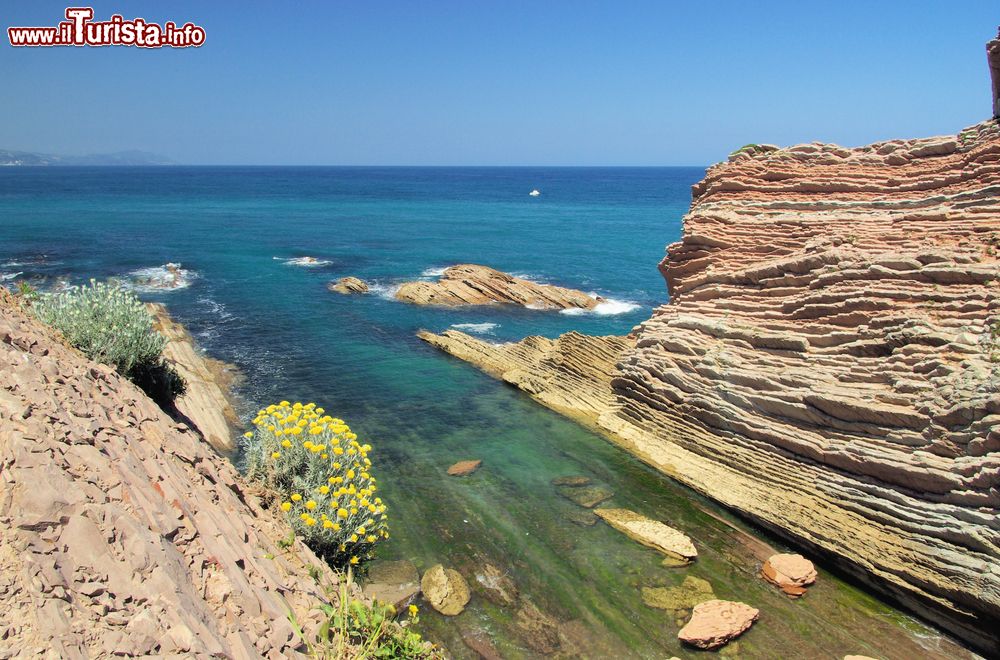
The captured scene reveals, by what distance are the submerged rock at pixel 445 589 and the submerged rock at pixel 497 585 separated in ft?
1.45

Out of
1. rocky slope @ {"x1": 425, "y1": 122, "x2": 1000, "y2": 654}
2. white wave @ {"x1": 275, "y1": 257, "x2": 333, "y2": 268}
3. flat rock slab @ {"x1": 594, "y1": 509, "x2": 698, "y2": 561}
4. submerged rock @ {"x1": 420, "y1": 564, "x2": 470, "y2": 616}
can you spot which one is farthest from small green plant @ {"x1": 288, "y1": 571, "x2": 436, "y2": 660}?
white wave @ {"x1": 275, "y1": 257, "x2": 333, "y2": 268}

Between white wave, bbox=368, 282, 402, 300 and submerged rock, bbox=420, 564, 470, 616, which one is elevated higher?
white wave, bbox=368, 282, 402, 300

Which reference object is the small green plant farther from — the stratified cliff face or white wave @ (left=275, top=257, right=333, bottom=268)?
white wave @ (left=275, top=257, right=333, bottom=268)

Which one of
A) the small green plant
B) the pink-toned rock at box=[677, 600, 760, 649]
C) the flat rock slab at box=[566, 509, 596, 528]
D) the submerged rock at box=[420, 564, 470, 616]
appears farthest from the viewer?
the flat rock slab at box=[566, 509, 596, 528]

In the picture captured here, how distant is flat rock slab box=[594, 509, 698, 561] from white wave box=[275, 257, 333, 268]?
4171 cm

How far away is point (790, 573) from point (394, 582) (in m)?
9.35

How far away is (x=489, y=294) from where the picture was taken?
4416cm

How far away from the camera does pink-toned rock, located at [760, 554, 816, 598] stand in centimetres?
1518

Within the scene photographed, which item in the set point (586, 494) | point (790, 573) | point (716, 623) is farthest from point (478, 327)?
point (716, 623)

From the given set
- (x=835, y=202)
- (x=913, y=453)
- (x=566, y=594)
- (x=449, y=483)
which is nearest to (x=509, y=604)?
(x=566, y=594)

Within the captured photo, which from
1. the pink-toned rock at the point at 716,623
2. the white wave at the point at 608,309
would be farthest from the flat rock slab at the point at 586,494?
the white wave at the point at 608,309

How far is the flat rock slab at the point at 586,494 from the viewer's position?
18.7m

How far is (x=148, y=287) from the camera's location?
141 ft

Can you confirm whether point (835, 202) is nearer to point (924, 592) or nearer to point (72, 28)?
point (924, 592)
